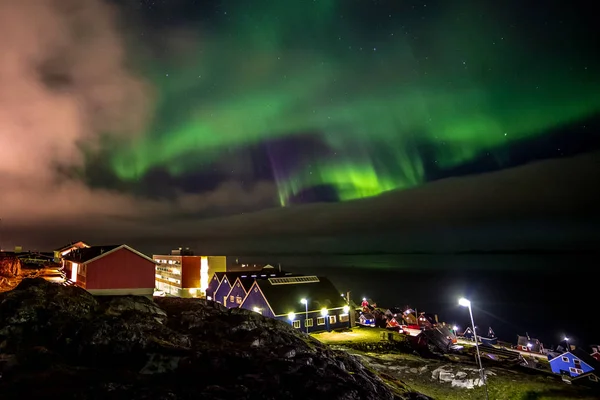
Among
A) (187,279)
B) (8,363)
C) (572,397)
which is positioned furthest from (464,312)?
(8,363)

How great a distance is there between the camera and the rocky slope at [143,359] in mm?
21672

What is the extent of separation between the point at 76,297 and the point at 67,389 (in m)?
16.8

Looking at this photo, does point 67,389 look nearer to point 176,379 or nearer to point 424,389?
point 176,379

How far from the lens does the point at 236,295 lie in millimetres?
73125

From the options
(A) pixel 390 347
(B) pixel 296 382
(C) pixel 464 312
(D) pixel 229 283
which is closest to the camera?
(B) pixel 296 382

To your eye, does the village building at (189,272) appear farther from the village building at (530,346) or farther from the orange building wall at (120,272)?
the village building at (530,346)

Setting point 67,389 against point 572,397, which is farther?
point 572,397

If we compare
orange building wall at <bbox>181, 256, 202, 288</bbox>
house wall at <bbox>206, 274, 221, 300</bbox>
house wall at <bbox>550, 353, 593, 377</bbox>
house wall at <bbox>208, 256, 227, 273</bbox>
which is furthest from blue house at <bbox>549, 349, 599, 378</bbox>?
orange building wall at <bbox>181, 256, 202, 288</bbox>

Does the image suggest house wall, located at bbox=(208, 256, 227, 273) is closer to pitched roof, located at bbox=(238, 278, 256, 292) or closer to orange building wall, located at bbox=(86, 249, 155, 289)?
pitched roof, located at bbox=(238, 278, 256, 292)

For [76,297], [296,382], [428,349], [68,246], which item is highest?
[68,246]

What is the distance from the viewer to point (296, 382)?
26359mm

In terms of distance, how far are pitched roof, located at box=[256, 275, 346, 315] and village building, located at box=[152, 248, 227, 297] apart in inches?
1304

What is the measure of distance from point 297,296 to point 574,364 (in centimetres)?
4989

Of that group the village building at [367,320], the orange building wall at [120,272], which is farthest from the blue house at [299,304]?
the orange building wall at [120,272]
